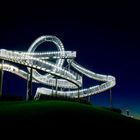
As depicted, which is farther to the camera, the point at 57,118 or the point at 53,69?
the point at 53,69

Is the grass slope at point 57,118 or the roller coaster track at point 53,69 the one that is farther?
the roller coaster track at point 53,69

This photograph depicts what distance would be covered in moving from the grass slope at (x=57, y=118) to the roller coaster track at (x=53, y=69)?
2419 centimetres

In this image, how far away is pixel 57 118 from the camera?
2345 cm

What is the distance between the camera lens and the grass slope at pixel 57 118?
71.7 feet

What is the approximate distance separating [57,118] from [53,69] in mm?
33933

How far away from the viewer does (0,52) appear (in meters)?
51.5

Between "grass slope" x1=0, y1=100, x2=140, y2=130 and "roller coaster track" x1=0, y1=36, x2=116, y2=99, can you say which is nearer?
"grass slope" x1=0, y1=100, x2=140, y2=130

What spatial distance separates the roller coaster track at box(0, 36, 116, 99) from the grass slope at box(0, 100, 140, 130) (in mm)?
24190

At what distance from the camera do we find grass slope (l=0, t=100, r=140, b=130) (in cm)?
2185

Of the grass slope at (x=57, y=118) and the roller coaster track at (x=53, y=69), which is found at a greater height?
the roller coaster track at (x=53, y=69)

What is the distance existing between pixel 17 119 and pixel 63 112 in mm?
4254

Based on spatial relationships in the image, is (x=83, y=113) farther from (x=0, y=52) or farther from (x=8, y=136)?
(x=0, y=52)

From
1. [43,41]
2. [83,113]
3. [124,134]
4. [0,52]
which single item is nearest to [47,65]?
[0,52]

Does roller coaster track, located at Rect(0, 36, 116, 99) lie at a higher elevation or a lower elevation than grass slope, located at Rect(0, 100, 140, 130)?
higher
